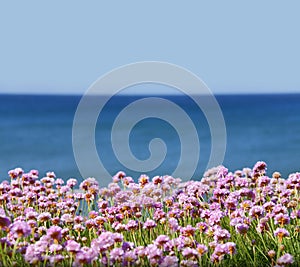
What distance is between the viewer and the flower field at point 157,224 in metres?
2.88

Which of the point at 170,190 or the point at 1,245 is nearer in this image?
the point at 1,245

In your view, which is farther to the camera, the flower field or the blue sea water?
the blue sea water

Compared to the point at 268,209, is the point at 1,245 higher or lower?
lower

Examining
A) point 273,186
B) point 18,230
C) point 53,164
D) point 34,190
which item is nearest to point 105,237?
point 18,230

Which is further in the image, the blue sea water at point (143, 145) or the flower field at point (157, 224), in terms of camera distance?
the blue sea water at point (143, 145)

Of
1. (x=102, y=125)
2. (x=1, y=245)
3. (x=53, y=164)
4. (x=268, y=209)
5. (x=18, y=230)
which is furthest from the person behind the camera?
(x=102, y=125)

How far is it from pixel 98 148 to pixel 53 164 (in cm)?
Result: 269

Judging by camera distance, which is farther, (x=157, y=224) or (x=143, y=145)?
(x=143, y=145)

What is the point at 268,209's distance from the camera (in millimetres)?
3539

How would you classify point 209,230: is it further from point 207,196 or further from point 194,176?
point 194,176

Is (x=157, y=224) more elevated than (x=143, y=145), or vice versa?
(x=143, y=145)

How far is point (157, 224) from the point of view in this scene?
3750mm

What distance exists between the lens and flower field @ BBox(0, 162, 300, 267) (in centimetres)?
288

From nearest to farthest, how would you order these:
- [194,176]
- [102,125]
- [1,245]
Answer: [1,245]
[194,176]
[102,125]
